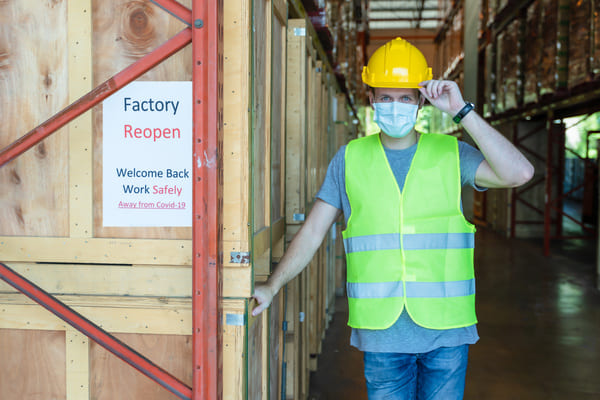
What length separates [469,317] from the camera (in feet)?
7.97

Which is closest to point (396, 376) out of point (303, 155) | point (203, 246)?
point (203, 246)

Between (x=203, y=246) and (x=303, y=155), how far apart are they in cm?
192

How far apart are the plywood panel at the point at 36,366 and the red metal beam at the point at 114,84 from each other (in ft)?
3.04

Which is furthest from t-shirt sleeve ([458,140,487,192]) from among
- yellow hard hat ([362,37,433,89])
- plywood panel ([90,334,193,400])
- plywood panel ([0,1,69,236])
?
plywood panel ([0,1,69,236])

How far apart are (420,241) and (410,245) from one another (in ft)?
0.15

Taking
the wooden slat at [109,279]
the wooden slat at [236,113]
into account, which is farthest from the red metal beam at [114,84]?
the wooden slat at [109,279]

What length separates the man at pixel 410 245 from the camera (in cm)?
236

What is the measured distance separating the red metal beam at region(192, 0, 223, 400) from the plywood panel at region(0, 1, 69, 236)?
2.34ft

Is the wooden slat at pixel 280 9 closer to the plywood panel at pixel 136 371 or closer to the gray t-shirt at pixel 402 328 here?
the gray t-shirt at pixel 402 328

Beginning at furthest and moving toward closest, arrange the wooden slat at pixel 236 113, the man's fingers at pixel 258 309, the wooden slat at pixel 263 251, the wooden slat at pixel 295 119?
the wooden slat at pixel 295 119
the wooden slat at pixel 263 251
the man's fingers at pixel 258 309
the wooden slat at pixel 236 113

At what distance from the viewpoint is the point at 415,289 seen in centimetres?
239

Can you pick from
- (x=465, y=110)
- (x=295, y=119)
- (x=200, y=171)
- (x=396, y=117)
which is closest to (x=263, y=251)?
(x=200, y=171)

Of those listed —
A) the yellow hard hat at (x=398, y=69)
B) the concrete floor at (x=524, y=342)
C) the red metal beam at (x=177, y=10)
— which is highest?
the red metal beam at (x=177, y=10)

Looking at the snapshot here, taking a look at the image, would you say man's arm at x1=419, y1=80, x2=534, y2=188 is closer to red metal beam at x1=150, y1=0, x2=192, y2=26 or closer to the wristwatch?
the wristwatch
